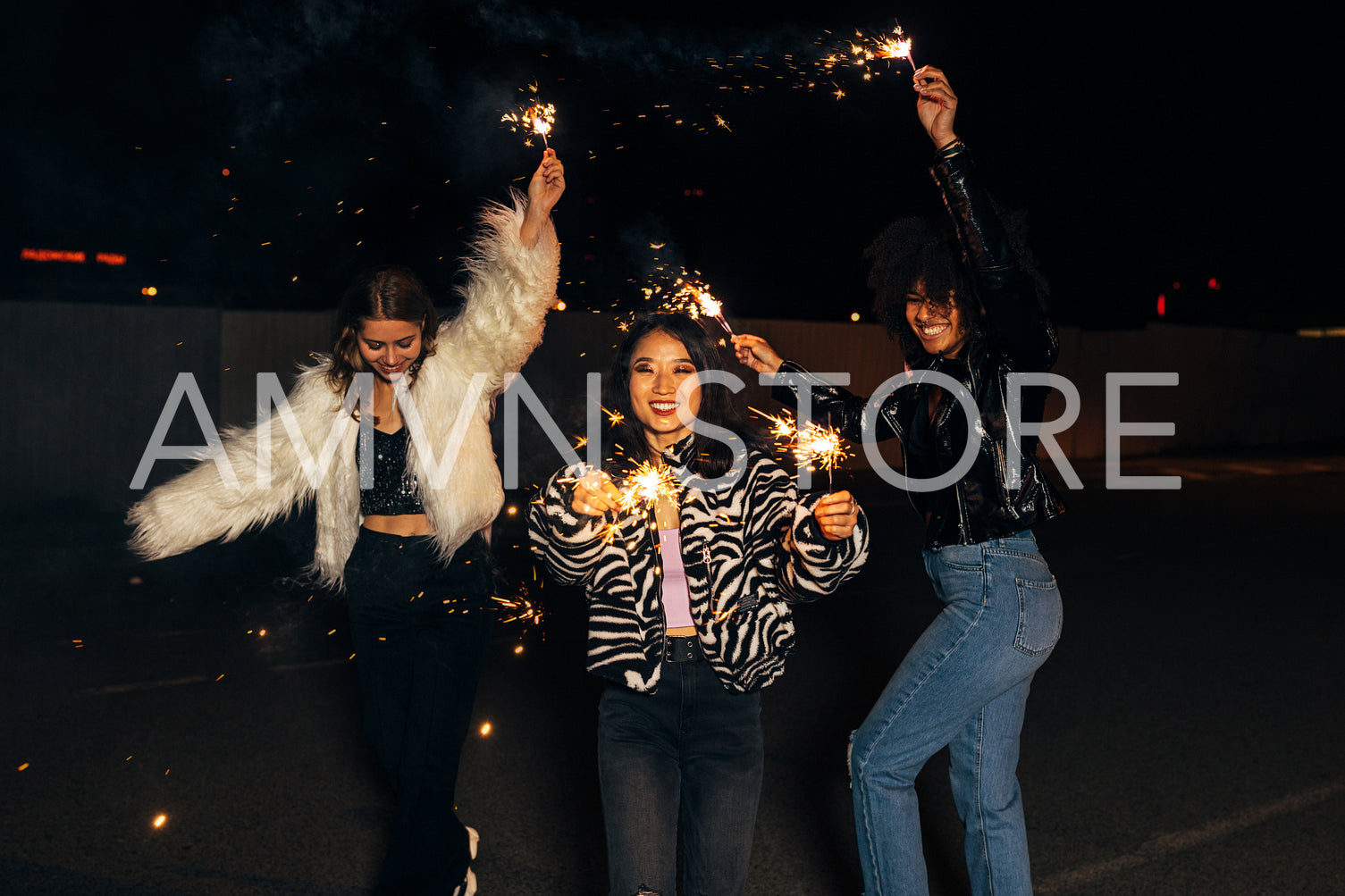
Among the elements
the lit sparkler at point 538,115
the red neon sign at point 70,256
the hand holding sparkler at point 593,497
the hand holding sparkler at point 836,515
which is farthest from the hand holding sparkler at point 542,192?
the red neon sign at point 70,256

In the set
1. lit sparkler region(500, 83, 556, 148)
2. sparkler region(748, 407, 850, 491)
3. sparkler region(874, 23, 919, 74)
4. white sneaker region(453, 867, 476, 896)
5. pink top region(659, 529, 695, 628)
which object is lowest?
white sneaker region(453, 867, 476, 896)

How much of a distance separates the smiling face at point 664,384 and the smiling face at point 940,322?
65cm

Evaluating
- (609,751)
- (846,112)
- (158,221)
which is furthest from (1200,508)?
(158,221)

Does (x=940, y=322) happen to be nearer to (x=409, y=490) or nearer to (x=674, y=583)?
(x=674, y=583)

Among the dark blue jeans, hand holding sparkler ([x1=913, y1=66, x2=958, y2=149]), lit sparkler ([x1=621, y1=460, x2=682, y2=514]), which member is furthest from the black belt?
hand holding sparkler ([x1=913, y1=66, x2=958, y2=149])

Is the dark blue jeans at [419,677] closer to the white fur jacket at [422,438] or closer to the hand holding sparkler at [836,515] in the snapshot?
the white fur jacket at [422,438]

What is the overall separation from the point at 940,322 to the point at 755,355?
0.76m

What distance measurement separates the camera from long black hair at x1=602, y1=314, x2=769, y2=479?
308 centimetres

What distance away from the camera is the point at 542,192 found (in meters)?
3.74

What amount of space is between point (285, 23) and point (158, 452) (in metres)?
9.49

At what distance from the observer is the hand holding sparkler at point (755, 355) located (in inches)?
147

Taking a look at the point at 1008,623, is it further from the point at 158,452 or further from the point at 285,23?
the point at 158,452

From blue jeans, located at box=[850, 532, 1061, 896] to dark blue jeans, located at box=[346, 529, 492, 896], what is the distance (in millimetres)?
1253

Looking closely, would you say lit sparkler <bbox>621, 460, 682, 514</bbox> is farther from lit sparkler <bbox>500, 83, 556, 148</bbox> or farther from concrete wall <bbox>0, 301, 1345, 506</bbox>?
concrete wall <bbox>0, 301, 1345, 506</bbox>
